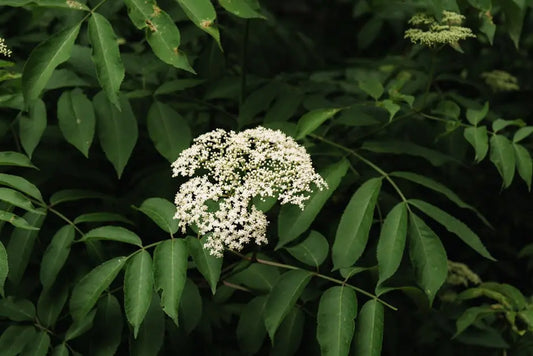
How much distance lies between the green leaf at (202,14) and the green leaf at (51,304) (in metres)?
1.18

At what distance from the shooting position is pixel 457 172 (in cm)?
425

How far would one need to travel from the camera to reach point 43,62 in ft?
7.74

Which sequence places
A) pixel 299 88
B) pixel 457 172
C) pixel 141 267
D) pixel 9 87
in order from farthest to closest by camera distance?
pixel 457 172
pixel 299 88
pixel 9 87
pixel 141 267

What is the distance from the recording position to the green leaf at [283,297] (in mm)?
2383

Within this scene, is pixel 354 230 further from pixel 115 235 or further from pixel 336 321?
pixel 115 235

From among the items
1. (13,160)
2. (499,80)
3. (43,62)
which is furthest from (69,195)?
(499,80)

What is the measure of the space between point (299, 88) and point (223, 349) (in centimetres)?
136

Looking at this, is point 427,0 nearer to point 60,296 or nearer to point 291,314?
point 291,314

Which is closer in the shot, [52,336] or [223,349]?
[52,336]

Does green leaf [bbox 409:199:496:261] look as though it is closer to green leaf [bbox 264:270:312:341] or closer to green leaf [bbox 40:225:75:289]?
green leaf [bbox 264:270:312:341]

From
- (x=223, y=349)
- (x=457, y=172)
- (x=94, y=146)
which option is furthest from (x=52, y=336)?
(x=457, y=172)

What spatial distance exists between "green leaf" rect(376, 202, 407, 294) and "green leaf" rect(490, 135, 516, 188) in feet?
1.55

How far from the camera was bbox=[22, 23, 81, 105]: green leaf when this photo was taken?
2.32 m

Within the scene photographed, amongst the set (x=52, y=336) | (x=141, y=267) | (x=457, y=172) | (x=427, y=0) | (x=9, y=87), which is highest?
(x=427, y=0)
